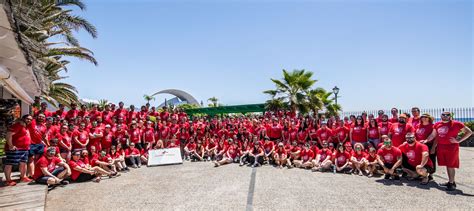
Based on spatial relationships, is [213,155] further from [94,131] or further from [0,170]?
[0,170]

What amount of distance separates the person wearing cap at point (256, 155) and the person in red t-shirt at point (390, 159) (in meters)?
4.18

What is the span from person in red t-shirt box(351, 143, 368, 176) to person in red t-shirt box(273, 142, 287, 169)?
95.2 inches

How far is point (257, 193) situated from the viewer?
23.3 ft

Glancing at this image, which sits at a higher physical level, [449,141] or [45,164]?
[449,141]

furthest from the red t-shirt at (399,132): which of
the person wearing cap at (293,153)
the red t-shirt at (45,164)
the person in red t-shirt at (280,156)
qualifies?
the red t-shirt at (45,164)

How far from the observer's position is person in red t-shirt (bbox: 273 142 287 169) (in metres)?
11.1

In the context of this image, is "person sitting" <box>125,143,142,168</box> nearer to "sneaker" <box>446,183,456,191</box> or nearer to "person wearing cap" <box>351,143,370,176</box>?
"person wearing cap" <box>351,143,370,176</box>

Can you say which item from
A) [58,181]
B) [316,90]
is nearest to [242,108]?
[316,90]

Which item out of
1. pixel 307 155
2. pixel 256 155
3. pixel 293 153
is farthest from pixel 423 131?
pixel 256 155

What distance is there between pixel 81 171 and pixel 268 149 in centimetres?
641

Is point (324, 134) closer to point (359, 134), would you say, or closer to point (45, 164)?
point (359, 134)

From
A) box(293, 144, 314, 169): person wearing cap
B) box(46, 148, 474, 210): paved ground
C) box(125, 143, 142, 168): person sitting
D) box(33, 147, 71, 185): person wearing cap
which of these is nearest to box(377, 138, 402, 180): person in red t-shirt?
box(46, 148, 474, 210): paved ground

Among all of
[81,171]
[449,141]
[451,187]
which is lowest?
[451,187]

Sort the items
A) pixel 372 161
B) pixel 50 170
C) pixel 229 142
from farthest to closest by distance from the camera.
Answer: pixel 229 142 → pixel 372 161 → pixel 50 170
